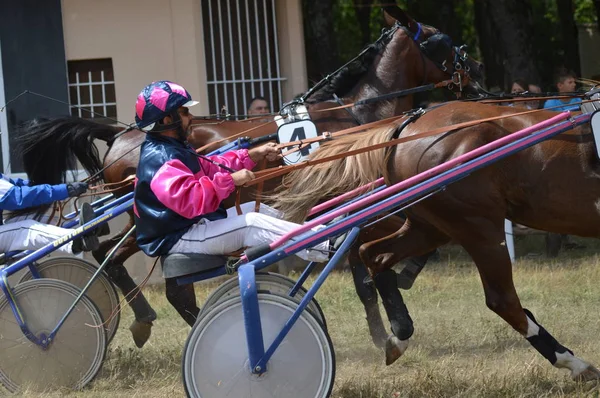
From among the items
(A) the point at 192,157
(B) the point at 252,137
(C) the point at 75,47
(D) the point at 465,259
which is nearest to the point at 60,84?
(C) the point at 75,47

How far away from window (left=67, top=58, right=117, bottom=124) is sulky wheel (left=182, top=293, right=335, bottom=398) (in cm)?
620

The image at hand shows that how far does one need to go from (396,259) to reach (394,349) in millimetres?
536

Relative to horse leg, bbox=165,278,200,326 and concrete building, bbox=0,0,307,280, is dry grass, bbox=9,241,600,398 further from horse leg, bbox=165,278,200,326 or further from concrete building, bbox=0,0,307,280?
concrete building, bbox=0,0,307,280

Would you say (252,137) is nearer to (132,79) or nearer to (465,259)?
(132,79)

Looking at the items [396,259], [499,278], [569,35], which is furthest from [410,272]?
[569,35]

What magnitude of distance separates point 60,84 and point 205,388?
630cm

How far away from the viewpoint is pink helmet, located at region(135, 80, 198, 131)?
4734 mm

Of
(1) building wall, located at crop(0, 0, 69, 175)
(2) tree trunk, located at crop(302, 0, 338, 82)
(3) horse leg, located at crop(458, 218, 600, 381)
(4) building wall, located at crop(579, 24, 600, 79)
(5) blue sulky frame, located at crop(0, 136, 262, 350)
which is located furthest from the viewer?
(4) building wall, located at crop(579, 24, 600, 79)

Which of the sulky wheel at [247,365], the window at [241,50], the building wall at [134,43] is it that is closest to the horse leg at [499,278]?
the sulky wheel at [247,365]

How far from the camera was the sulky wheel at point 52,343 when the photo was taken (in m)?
5.61

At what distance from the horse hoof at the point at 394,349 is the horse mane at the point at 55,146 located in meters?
2.95

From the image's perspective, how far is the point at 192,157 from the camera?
4766 millimetres

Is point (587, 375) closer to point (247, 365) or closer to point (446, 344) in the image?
point (446, 344)

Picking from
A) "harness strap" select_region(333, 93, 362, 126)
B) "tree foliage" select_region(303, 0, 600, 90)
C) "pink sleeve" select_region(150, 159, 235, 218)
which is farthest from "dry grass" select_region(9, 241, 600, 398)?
"tree foliage" select_region(303, 0, 600, 90)
